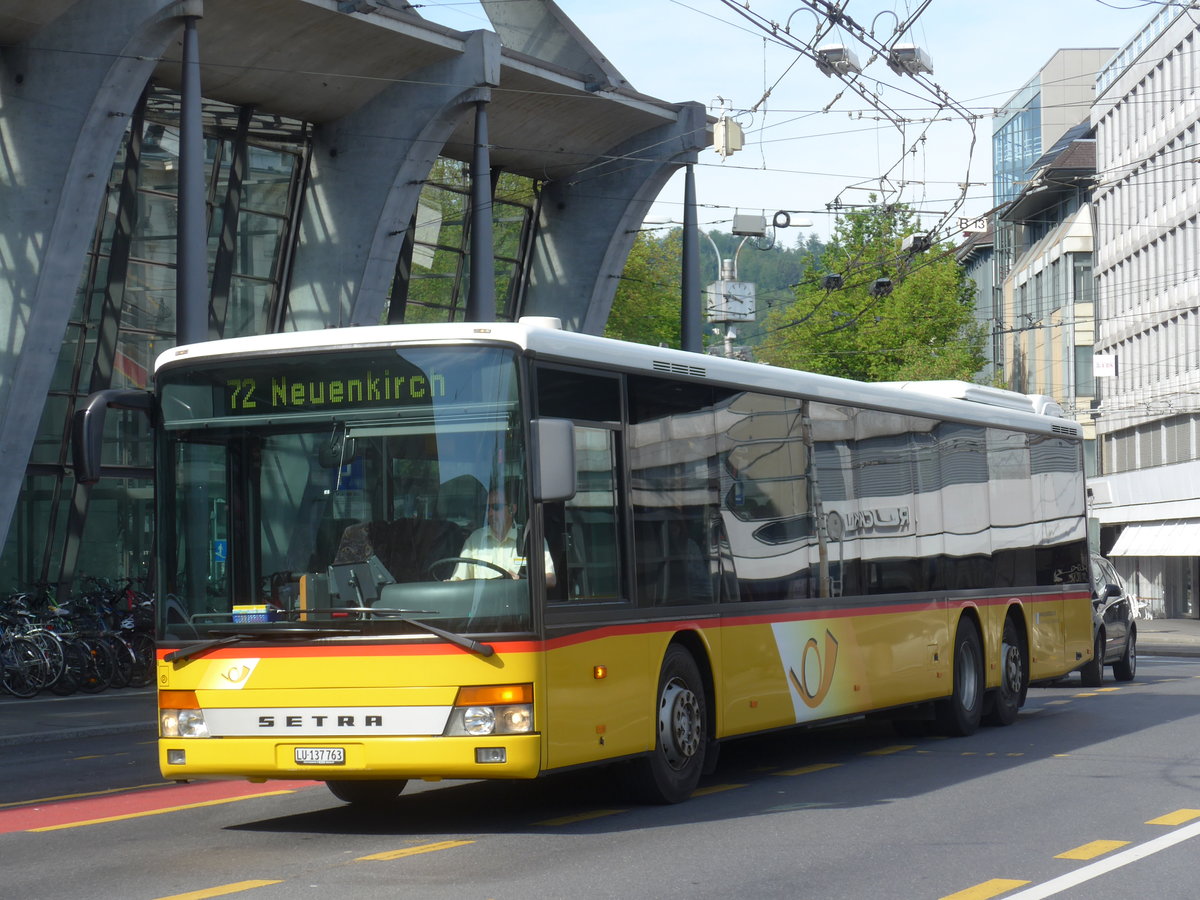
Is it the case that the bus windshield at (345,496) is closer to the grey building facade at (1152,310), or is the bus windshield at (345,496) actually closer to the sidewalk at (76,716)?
the sidewalk at (76,716)

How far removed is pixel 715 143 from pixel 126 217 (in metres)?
10.1

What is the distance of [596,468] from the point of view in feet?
34.6

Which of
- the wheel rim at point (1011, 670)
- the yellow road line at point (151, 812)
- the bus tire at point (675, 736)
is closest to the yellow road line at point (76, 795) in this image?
the yellow road line at point (151, 812)

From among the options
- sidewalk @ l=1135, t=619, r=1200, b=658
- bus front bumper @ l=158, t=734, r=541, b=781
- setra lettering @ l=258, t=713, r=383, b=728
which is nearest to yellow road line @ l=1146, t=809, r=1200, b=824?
bus front bumper @ l=158, t=734, r=541, b=781

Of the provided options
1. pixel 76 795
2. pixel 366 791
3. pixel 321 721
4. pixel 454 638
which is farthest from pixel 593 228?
pixel 454 638

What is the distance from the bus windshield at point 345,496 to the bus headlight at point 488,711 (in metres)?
0.33

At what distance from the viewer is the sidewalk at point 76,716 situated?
58.7 feet

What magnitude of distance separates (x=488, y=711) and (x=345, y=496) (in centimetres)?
139

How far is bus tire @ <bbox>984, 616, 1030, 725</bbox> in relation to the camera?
17.2 m

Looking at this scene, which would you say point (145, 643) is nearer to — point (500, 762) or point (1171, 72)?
point (500, 762)

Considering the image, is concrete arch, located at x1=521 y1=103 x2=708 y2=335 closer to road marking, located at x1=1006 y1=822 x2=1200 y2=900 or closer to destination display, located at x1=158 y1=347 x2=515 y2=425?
destination display, located at x1=158 y1=347 x2=515 y2=425

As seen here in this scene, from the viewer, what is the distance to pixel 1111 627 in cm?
2534

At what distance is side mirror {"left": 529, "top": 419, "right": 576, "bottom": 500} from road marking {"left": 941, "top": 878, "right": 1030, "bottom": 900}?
2.95 meters

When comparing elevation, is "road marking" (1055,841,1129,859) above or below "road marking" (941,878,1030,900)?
below
